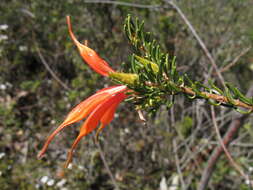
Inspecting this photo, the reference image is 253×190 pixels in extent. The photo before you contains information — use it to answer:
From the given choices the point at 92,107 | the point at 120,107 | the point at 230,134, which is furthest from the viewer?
the point at 120,107

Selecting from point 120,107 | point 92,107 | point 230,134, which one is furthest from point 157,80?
point 120,107

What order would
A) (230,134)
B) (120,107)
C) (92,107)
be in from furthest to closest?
A: (120,107)
(230,134)
(92,107)

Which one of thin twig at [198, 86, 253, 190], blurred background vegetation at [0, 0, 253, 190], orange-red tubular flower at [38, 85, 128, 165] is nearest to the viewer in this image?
orange-red tubular flower at [38, 85, 128, 165]

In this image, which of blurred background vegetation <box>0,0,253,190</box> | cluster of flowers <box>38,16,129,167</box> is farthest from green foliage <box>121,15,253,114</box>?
blurred background vegetation <box>0,0,253,190</box>

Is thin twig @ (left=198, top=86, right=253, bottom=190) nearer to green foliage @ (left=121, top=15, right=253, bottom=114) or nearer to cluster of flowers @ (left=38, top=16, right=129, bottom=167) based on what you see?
green foliage @ (left=121, top=15, right=253, bottom=114)

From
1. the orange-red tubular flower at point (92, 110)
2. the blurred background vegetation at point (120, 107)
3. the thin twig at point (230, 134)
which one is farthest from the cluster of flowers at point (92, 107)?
the blurred background vegetation at point (120, 107)

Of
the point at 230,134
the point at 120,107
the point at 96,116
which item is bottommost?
the point at 120,107

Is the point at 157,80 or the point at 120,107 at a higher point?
the point at 157,80

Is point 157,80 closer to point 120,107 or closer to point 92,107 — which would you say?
point 92,107

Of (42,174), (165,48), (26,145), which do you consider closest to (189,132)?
(165,48)
